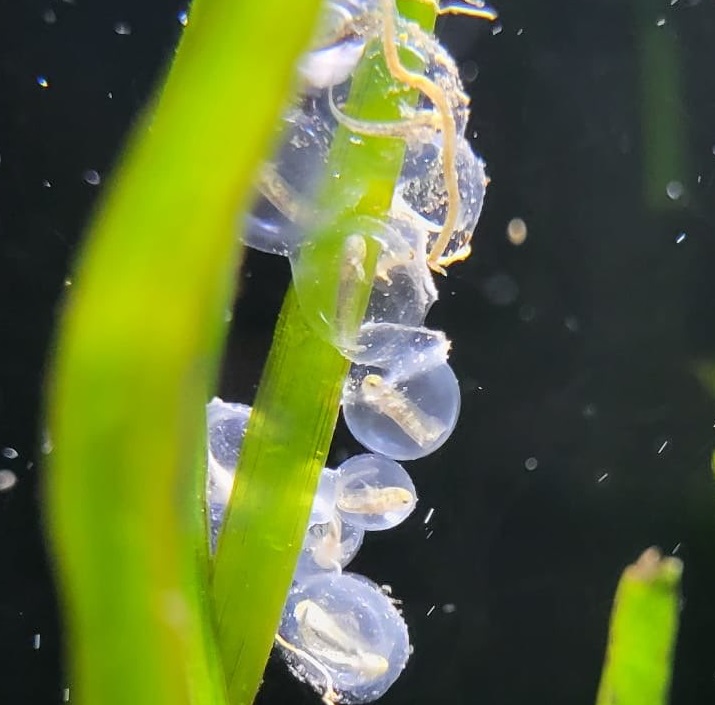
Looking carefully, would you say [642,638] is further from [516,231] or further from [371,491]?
[516,231]

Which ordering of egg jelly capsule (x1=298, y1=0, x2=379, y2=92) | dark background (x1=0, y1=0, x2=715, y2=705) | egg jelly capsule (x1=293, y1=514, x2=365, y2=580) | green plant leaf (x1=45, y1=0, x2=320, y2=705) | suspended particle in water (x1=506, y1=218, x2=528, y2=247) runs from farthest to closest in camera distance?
suspended particle in water (x1=506, y1=218, x2=528, y2=247), dark background (x1=0, y1=0, x2=715, y2=705), egg jelly capsule (x1=293, y1=514, x2=365, y2=580), egg jelly capsule (x1=298, y1=0, x2=379, y2=92), green plant leaf (x1=45, y1=0, x2=320, y2=705)

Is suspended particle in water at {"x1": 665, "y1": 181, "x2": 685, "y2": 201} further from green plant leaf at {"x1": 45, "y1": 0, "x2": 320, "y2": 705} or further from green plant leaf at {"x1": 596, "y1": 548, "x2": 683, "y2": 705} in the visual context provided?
green plant leaf at {"x1": 45, "y1": 0, "x2": 320, "y2": 705}

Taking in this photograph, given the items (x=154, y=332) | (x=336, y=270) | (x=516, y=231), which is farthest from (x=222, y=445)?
(x=516, y=231)

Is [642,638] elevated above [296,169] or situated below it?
below

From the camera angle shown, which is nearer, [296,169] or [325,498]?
[296,169]

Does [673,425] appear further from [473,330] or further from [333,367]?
[333,367]

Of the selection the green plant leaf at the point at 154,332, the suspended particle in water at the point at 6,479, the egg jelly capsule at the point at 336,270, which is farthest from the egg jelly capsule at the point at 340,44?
the suspended particle in water at the point at 6,479

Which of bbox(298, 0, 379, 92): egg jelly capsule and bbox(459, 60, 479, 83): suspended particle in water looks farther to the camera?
bbox(459, 60, 479, 83): suspended particle in water

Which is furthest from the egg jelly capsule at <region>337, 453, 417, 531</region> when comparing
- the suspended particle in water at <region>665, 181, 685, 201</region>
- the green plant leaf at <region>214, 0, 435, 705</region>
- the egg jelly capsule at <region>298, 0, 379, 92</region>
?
the suspended particle in water at <region>665, 181, 685, 201</region>
